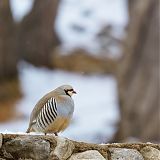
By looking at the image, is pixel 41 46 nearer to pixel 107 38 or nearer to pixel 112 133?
pixel 107 38

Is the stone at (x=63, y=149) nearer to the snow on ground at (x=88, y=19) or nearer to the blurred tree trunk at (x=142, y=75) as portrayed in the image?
the blurred tree trunk at (x=142, y=75)

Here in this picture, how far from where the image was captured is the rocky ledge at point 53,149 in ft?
12.6

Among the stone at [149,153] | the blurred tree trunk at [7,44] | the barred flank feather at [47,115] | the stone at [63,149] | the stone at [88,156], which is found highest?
the barred flank feather at [47,115]

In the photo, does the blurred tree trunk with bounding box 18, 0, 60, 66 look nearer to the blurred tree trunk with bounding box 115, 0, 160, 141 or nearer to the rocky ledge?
the blurred tree trunk with bounding box 115, 0, 160, 141

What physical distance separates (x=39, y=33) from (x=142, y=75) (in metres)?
6.47

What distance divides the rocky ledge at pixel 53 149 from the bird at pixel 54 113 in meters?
0.07

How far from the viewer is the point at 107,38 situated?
19.6 m

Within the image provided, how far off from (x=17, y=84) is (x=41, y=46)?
1.86 meters

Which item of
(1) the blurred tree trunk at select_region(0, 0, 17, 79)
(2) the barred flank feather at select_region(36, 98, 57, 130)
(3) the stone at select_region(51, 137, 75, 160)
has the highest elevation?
(2) the barred flank feather at select_region(36, 98, 57, 130)

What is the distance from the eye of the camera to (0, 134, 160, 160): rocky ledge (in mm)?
3834

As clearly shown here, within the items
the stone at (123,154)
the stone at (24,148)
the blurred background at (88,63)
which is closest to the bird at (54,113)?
the stone at (24,148)

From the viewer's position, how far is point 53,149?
3.89 metres

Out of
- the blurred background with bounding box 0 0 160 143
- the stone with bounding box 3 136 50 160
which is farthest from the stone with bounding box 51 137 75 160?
the blurred background with bounding box 0 0 160 143

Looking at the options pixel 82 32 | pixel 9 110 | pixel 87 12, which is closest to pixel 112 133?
pixel 9 110
